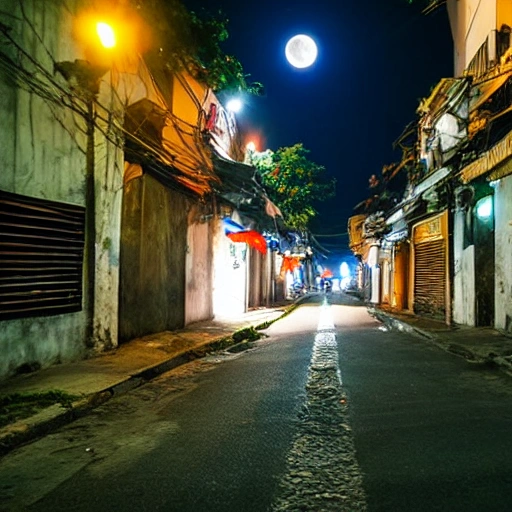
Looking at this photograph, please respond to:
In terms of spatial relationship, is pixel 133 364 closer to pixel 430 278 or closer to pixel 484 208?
pixel 484 208

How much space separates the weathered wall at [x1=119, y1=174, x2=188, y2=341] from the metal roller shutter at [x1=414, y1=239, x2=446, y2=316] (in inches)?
390

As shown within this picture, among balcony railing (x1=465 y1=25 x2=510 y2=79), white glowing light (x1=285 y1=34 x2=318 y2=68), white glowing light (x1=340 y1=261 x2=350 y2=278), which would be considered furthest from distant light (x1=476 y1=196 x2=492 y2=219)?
white glowing light (x1=340 y1=261 x2=350 y2=278)

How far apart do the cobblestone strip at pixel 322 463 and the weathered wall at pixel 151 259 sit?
548 centimetres

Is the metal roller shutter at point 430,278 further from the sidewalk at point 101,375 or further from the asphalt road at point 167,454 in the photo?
the asphalt road at point 167,454

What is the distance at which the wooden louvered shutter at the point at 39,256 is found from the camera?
22.0 ft

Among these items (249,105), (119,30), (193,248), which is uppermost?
(249,105)

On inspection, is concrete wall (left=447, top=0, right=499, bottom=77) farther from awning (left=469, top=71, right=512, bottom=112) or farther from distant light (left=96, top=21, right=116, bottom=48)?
distant light (left=96, top=21, right=116, bottom=48)

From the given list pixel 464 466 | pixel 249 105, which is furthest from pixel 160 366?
pixel 249 105

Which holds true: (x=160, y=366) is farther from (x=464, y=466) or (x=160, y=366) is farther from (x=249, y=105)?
(x=249, y=105)

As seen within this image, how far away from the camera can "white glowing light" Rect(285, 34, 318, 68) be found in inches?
757

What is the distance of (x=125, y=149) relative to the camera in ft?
31.7

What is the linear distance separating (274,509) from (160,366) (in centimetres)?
538

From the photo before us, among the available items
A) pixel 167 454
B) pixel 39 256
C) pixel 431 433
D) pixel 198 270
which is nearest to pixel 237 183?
pixel 198 270

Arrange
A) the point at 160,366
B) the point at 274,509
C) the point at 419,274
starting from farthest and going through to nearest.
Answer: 1. the point at 419,274
2. the point at 160,366
3. the point at 274,509
